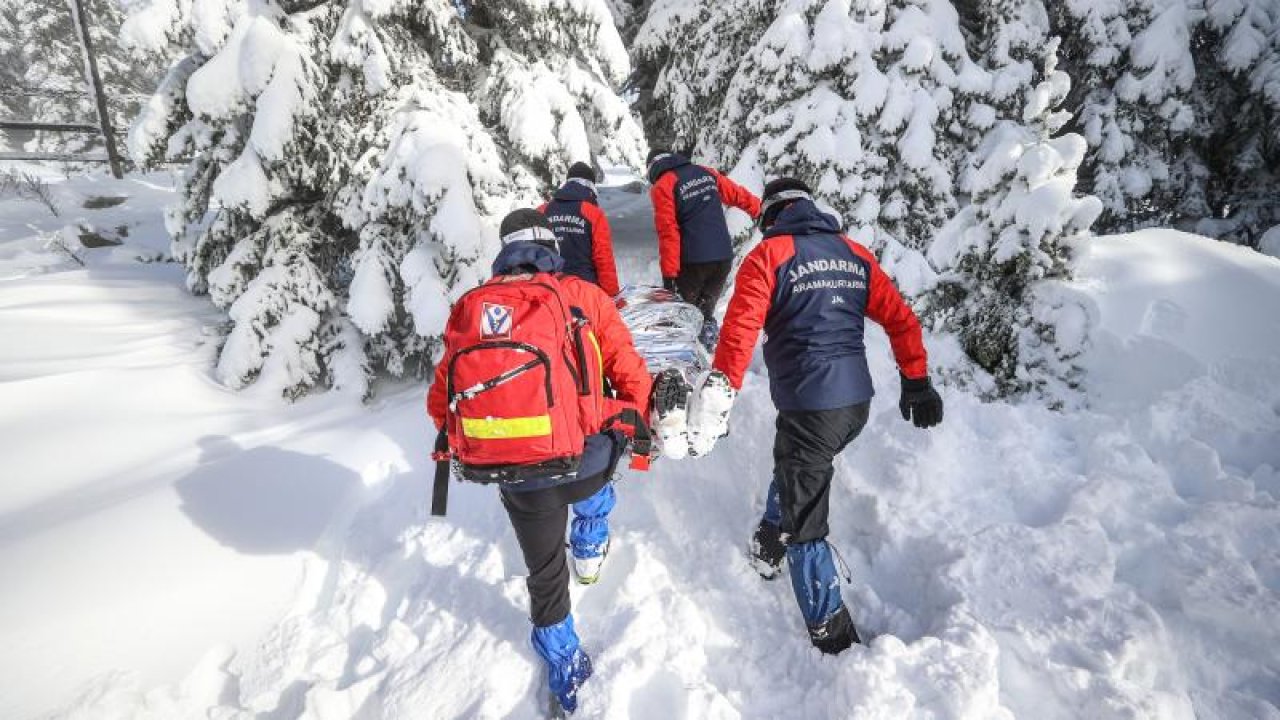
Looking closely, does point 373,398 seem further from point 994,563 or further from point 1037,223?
point 1037,223

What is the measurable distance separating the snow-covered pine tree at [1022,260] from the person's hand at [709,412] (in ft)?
11.4

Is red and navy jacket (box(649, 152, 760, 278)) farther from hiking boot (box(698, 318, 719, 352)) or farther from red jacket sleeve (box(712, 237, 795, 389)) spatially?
red jacket sleeve (box(712, 237, 795, 389))

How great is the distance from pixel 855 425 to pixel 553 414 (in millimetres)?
1740

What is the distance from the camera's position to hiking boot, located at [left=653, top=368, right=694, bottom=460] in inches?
108

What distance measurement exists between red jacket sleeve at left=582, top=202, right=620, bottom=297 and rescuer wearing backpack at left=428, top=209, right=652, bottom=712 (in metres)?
2.33

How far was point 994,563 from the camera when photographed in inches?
122

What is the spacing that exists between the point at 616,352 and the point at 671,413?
1.33 ft

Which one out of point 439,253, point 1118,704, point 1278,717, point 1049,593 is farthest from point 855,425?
point 439,253

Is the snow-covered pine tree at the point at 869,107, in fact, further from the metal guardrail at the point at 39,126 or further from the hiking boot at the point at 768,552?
the metal guardrail at the point at 39,126

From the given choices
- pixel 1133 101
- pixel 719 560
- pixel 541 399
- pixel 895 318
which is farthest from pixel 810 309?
pixel 1133 101

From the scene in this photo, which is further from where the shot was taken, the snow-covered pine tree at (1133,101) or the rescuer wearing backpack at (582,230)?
the snow-covered pine tree at (1133,101)

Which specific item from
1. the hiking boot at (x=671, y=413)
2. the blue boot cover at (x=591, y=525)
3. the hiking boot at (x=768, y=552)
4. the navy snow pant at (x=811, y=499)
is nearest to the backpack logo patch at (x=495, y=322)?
the hiking boot at (x=671, y=413)

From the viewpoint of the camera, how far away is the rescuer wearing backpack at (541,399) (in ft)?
7.60

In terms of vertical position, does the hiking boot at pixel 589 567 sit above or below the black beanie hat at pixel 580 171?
below
